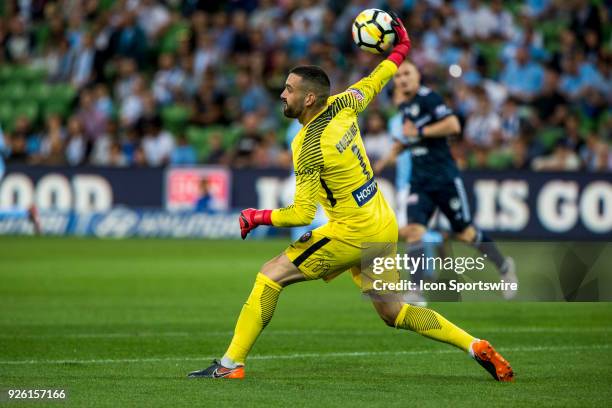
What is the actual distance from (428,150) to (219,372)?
5.37 meters

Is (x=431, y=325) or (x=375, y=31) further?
(x=375, y=31)

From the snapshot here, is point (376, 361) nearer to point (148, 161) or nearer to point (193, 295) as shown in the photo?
point (193, 295)

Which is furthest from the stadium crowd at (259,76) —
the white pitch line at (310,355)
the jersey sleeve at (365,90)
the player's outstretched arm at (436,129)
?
the jersey sleeve at (365,90)

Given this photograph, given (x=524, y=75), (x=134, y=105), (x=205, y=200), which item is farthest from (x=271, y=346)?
(x=134, y=105)

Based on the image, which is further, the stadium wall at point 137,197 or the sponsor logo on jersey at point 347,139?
the stadium wall at point 137,197

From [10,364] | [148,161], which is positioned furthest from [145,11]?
[10,364]

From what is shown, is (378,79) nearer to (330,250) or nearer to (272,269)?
(330,250)

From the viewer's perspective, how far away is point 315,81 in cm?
790

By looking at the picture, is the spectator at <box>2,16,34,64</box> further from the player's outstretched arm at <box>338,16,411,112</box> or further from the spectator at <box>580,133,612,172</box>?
the player's outstretched arm at <box>338,16,411,112</box>

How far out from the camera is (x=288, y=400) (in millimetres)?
7270

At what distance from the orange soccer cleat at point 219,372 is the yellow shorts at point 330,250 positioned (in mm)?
816

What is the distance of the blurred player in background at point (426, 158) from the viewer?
41.0 ft

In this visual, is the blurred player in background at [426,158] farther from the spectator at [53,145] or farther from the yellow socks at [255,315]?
the spectator at [53,145]

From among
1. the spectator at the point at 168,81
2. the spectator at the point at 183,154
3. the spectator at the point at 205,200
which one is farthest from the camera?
the spectator at the point at 168,81
